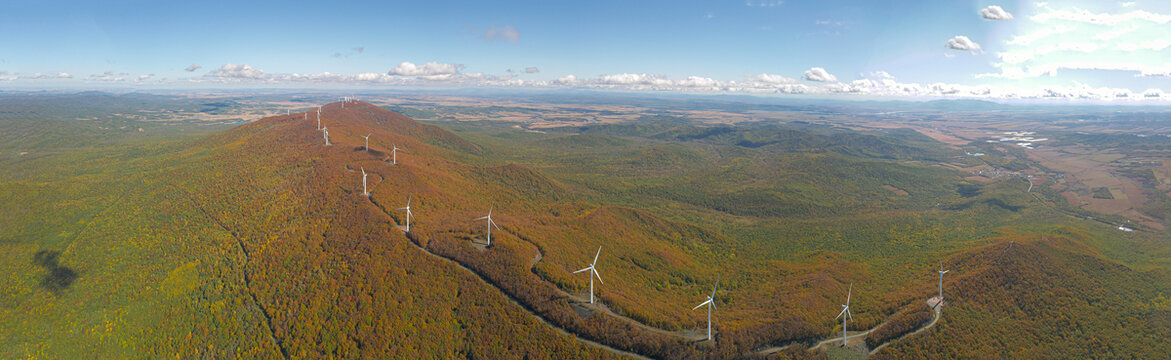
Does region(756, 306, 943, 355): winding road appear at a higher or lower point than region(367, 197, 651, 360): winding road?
lower

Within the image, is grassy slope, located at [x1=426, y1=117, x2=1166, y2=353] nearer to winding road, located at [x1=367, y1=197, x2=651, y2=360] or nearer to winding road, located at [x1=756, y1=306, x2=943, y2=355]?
winding road, located at [x1=756, y1=306, x2=943, y2=355]

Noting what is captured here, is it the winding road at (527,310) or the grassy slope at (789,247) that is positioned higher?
the winding road at (527,310)

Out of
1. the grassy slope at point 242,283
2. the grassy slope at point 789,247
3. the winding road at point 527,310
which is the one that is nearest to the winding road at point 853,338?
the grassy slope at point 789,247

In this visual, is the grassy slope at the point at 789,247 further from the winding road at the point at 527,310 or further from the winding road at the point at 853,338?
the winding road at the point at 527,310

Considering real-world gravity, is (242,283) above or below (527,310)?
below

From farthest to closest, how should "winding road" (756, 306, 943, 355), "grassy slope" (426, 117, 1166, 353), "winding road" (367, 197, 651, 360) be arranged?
1. "grassy slope" (426, 117, 1166, 353)
2. "winding road" (756, 306, 943, 355)
3. "winding road" (367, 197, 651, 360)

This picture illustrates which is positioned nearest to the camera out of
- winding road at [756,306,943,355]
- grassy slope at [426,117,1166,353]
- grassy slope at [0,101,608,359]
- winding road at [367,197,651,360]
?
winding road at [367,197,651,360]

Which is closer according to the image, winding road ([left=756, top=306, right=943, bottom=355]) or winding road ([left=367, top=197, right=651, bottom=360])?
winding road ([left=367, top=197, right=651, bottom=360])

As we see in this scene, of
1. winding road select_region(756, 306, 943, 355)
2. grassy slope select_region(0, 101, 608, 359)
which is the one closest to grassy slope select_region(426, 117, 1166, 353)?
winding road select_region(756, 306, 943, 355)

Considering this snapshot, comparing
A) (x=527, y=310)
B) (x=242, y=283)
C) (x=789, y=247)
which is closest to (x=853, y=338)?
(x=527, y=310)

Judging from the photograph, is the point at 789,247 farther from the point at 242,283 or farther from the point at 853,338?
the point at 242,283

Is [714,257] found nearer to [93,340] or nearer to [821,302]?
[821,302]

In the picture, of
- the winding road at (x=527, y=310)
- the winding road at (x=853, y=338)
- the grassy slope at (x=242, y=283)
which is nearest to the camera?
the winding road at (x=527, y=310)
